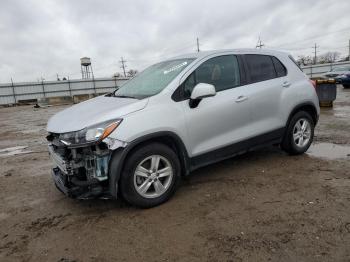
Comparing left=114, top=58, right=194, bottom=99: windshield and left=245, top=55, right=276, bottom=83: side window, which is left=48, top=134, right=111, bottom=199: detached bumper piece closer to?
left=114, top=58, right=194, bottom=99: windshield

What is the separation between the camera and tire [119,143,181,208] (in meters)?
3.53

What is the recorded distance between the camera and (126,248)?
2.98 m

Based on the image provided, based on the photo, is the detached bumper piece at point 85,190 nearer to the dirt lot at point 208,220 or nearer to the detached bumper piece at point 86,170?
the detached bumper piece at point 86,170

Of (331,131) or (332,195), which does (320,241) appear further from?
(331,131)

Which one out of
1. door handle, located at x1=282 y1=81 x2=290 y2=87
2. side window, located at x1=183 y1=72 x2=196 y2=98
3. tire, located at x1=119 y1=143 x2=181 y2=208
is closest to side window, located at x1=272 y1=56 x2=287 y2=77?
door handle, located at x1=282 y1=81 x2=290 y2=87

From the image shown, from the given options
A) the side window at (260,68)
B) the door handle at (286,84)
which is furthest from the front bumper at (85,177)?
the door handle at (286,84)

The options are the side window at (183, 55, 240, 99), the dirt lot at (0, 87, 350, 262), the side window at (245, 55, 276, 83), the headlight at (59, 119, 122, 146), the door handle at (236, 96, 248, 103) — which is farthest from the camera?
the side window at (245, 55, 276, 83)

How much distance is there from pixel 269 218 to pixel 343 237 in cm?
69

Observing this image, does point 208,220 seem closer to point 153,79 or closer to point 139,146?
point 139,146

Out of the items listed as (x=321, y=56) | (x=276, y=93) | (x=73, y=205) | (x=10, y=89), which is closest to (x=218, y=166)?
(x=276, y=93)

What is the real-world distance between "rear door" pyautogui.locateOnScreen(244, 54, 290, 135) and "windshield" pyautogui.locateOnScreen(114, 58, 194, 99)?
1030 millimetres

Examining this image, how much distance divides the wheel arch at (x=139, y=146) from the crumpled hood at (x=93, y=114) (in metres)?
0.35


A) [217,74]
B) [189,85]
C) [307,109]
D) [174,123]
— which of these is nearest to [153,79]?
[189,85]

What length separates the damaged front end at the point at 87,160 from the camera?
11.2ft
